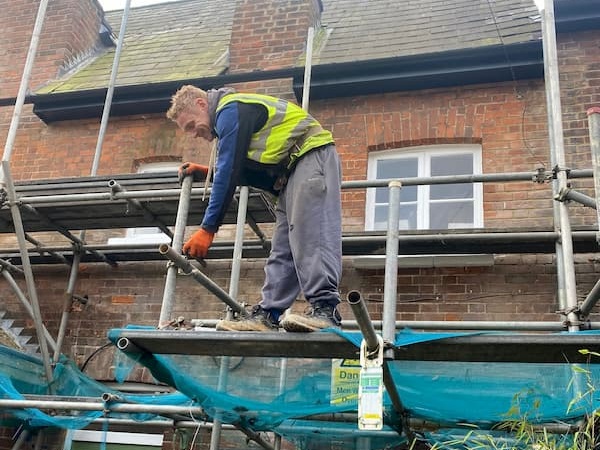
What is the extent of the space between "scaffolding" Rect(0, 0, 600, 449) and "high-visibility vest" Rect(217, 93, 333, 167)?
24.1 inches

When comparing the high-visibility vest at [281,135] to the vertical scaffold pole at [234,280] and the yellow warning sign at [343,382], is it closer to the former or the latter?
the vertical scaffold pole at [234,280]

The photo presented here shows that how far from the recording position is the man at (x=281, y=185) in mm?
4109

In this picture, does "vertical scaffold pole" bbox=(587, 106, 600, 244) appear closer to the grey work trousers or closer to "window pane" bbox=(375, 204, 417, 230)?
the grey work trousers

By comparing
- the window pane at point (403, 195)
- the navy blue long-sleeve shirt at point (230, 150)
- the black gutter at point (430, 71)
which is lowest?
the navy blue long-sleeve shirt at point (230, 150)

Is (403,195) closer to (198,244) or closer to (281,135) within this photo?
(281,135)

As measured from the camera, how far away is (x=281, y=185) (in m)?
4.60

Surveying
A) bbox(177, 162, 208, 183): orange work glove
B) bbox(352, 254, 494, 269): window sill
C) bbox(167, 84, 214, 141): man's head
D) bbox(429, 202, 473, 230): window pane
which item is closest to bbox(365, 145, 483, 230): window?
bbox(429, 202, 473, 230): window pane

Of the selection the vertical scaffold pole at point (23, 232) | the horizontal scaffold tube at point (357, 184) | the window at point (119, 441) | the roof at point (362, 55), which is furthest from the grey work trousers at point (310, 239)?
the roof at point (362, 55)

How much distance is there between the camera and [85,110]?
9016mm

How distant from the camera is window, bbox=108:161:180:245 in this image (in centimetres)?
818

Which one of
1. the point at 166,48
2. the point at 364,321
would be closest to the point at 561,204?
the point at 364,321

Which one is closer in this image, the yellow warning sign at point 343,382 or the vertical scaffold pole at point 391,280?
the vertical scaffold pole at point 391,280

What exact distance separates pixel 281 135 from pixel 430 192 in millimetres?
3474

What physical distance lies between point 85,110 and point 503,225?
5.31 metres
